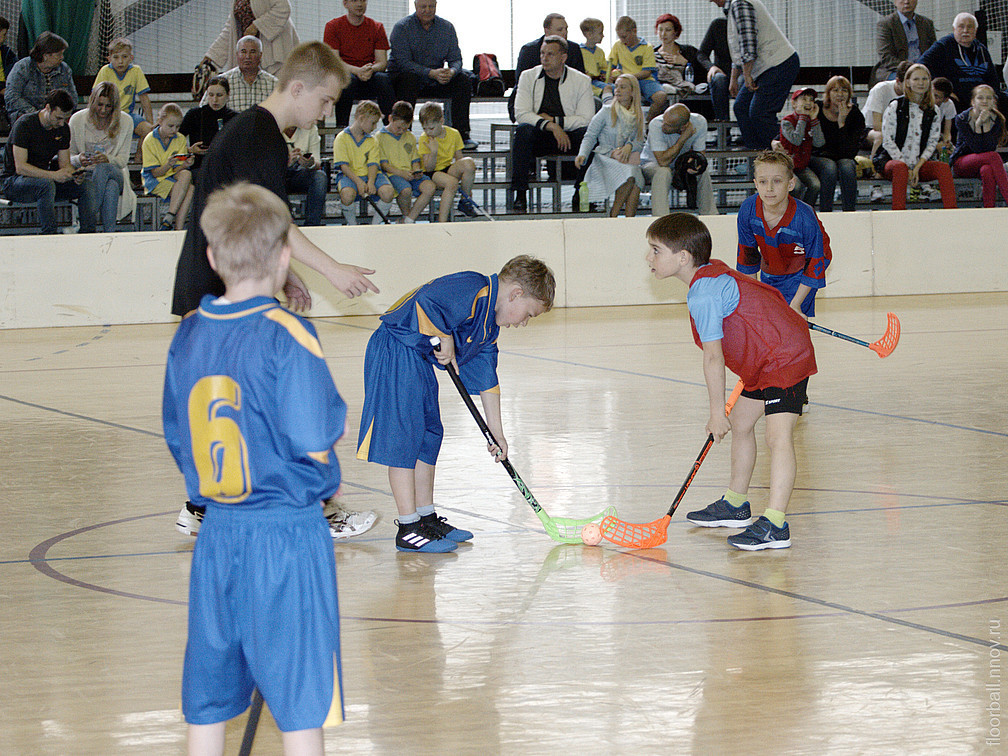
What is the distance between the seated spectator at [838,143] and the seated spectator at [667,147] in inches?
45.6

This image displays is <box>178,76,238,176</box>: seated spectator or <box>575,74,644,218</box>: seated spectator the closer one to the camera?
<box>178,76,238,176</box>: seated spectator

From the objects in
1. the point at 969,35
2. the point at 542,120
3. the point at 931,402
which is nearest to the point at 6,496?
the point at 931,402

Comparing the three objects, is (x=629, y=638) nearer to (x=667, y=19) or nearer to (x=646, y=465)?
(x=646, y=465)

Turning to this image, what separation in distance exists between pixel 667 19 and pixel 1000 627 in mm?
11346

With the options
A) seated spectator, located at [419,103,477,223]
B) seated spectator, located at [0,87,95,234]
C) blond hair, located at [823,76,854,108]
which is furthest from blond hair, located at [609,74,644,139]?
seated spectator, located at [0,87,95,234]

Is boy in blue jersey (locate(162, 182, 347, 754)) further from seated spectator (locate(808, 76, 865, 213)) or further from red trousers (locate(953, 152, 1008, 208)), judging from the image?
red trousers (locate(953, 152, 1008, 208))

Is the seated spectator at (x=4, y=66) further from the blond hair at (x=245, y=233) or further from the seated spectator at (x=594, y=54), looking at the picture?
the blond hair at (x=245, y=233)

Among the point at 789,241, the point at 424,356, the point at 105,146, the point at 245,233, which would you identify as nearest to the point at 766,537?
the point at 424,356

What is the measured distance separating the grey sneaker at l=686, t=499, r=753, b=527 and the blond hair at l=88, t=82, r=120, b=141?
26.4 ft

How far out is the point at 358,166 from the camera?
37.1 feet

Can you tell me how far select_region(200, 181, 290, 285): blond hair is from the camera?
1.89 meters

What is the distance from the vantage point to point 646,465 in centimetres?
503

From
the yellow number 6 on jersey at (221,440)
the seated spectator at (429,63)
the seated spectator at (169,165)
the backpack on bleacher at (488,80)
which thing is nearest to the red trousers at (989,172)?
the backpack on bleacher at (488,80)

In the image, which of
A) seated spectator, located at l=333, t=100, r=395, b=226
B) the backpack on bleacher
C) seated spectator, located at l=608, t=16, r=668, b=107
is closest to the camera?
seated spectator, located at l=333, t=100, r=395, b=226
